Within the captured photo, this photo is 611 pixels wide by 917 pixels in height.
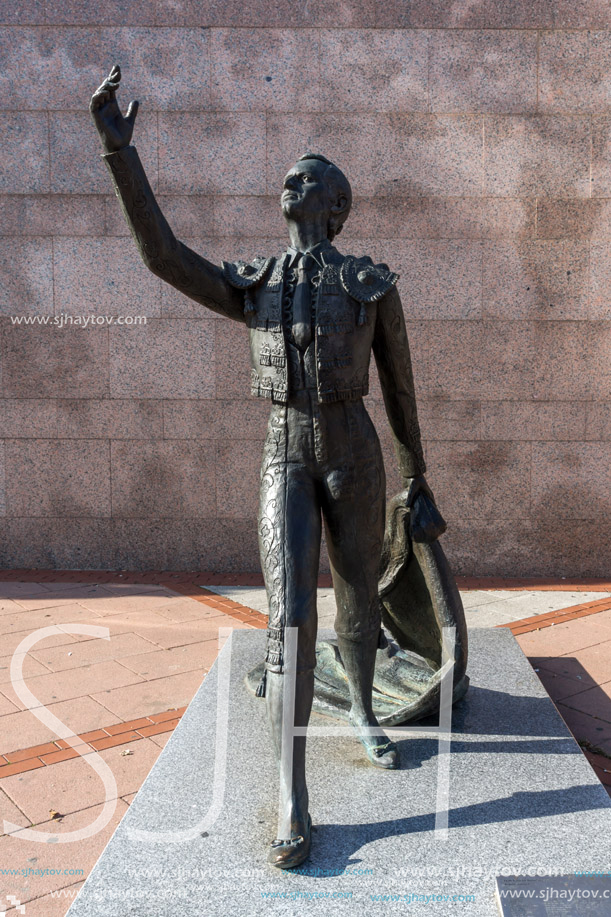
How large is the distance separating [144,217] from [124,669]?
286 cm

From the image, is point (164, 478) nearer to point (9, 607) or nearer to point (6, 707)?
point (9, 607)

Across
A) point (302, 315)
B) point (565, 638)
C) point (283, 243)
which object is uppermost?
point (283, 243)

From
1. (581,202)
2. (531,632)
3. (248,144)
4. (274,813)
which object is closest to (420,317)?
(581,202)

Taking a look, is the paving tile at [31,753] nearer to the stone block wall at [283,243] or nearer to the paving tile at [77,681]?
the paving tile at [77,681]

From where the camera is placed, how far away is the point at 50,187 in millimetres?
6742

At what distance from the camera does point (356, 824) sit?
2824mm

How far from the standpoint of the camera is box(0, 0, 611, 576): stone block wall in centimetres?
656

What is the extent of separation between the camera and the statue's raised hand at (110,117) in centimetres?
263

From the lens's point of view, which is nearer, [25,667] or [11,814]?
[11,814]

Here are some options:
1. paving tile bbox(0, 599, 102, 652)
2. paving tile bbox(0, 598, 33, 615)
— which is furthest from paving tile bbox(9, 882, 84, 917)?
paving tile bbox(0, 598, 33, 615)

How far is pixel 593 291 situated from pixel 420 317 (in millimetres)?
1449

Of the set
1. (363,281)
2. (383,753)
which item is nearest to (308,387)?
(363,281)

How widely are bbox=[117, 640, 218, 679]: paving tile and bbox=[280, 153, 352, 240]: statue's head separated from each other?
2792mm

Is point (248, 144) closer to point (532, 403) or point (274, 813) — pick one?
point (532, 403)
